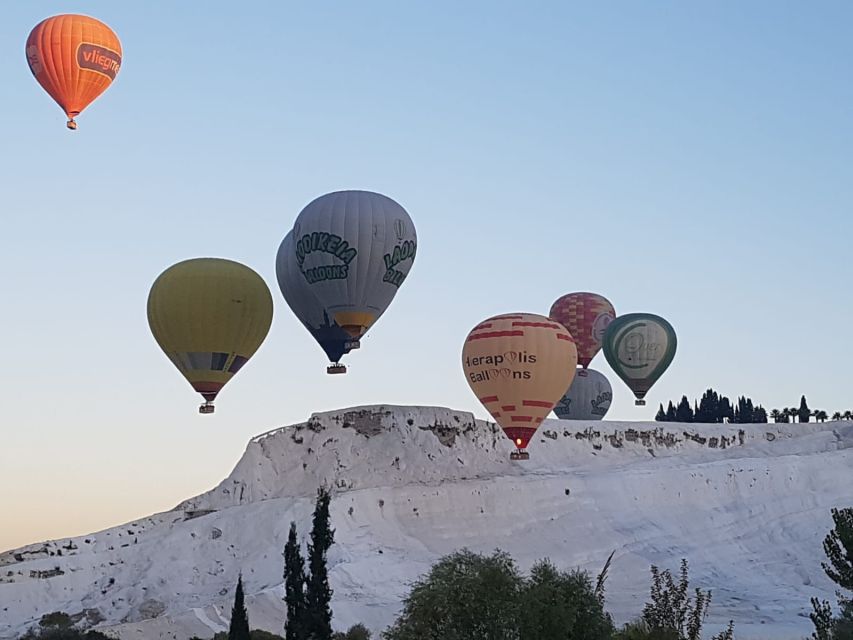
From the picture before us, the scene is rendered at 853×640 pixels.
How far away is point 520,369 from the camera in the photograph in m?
50.5

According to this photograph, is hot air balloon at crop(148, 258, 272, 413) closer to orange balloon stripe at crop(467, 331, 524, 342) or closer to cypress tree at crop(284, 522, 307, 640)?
orange balloon stripe at crop(467, 331, 524, 342)

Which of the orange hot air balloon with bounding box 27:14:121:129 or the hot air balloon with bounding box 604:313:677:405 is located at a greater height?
the orange hot air balloon with bounding box 27:14:121:129

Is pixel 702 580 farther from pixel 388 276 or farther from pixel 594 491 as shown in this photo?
pixel 388 276

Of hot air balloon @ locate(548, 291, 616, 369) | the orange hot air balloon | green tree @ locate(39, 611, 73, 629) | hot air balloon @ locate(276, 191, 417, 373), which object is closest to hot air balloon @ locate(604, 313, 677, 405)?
hot air balloon @ locate(548, 291, 616, 369)

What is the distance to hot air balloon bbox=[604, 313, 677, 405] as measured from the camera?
228 feet

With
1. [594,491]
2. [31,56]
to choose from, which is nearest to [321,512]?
[31,56]

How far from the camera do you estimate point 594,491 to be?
66.7 meters

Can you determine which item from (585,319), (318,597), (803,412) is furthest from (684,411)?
(318,597)

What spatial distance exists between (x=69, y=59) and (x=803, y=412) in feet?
242

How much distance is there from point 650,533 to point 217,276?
27.6 m

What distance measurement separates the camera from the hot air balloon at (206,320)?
46.9 meters

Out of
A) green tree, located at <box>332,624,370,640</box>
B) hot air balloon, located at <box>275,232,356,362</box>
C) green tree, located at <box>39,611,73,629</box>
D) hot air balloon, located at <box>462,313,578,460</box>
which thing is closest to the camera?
green tree, located at <box>332,624,370,640</box>

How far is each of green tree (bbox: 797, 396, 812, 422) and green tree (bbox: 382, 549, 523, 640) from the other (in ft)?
252

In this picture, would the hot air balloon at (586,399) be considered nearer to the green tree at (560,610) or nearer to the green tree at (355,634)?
the green tree at (355,634)
